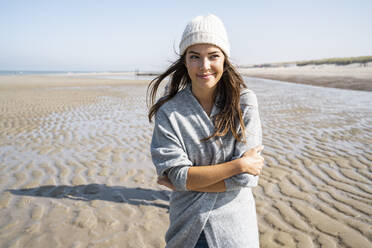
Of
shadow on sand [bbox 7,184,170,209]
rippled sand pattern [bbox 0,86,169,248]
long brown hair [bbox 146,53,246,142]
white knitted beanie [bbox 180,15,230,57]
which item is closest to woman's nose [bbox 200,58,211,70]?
white knitted beanie [bbox 180,15,230,57]

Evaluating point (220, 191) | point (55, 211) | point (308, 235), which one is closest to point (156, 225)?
point (55, 211)

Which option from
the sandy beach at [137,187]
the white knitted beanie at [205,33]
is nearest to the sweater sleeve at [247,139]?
the white knitted beanie at [205,33]

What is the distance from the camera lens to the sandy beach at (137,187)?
3389 millimetres

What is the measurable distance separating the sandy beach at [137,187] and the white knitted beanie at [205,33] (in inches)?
99.0

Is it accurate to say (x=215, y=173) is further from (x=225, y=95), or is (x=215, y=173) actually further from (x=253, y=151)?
(x=225, y=95)

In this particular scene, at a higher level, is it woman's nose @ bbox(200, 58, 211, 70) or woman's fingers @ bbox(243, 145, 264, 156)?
woman's nose @ bbox(200, 58, 211, 70)

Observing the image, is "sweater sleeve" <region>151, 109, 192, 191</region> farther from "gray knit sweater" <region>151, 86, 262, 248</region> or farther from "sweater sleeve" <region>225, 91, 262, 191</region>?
"sweater sleeve" <region>225, 91, 262, 191</region>

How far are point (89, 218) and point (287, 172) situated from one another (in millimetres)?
3596

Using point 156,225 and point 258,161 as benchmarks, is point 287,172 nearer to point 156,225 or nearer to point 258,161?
point 156,225

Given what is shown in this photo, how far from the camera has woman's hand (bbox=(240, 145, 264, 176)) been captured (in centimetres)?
164

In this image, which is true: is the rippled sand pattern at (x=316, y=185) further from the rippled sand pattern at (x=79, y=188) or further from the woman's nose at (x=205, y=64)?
the woman's nose at (x=205, y=64)

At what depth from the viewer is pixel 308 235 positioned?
331 centimetres

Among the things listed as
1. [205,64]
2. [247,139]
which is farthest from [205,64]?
[247,139]

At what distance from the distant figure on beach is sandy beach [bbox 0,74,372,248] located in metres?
1.79
